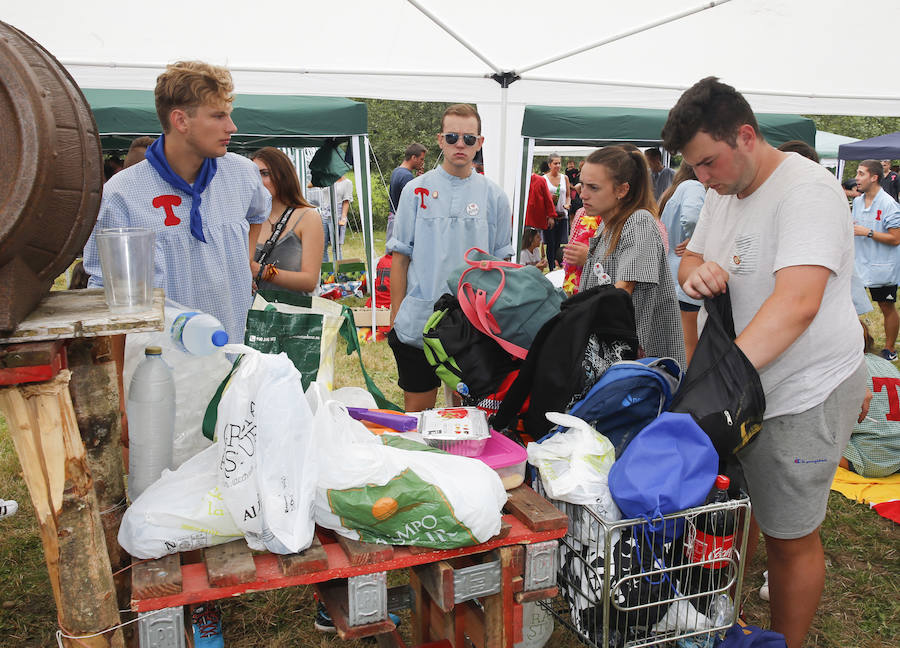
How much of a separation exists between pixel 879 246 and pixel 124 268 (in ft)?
24.9

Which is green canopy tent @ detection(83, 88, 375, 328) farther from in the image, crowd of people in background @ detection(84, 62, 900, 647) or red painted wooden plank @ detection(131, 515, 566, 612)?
red painted wooden plank @ detection(131, 515, 566, 612)

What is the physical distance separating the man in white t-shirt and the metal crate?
0.36m

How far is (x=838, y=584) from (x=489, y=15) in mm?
4595

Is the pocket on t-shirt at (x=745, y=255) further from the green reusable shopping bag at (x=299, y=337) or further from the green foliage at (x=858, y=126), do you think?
the green foliage at (x=858, y=126)

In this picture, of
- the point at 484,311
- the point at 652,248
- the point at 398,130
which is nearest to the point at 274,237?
the point at 484,311

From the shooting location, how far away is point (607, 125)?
25.4 feet

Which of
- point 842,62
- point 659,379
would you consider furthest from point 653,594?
point 842,62

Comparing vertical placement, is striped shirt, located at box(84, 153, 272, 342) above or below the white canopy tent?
below

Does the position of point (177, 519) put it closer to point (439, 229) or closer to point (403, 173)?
point (439, 229)

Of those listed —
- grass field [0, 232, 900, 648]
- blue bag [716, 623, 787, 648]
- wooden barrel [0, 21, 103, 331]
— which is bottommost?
grass field [0, 232, 900, 648]

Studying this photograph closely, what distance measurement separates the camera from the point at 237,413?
154 centimetres

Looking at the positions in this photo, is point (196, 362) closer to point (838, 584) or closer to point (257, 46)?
point (838, 584)

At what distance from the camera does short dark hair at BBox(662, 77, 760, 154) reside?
6.38 feet

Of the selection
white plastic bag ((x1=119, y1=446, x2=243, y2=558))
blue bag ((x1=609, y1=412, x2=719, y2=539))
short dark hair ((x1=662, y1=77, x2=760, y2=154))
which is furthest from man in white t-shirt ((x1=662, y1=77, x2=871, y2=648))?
white plastic bag ((x1=119, y1=446, x2=243, y2=558))
